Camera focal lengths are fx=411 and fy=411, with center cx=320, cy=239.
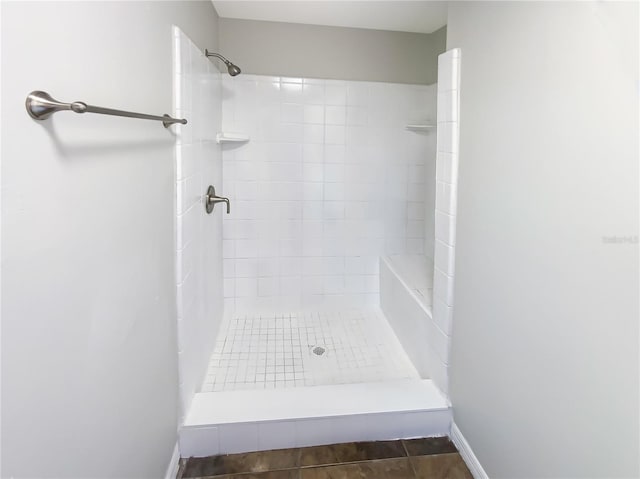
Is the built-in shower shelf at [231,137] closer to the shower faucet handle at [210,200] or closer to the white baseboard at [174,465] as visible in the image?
the shower faucet handle at [210,200]

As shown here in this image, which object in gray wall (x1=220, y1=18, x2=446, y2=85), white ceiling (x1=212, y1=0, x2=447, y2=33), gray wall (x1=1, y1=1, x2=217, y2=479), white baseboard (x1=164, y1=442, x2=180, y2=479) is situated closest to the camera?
gray wall (x1=1, y1=1, x2=217, y2=479)

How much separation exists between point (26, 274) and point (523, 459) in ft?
4.49

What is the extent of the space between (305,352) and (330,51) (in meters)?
1.85

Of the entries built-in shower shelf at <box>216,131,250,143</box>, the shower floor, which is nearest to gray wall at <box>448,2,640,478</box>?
the shower floor

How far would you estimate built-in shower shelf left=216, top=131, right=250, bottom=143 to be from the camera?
238cm

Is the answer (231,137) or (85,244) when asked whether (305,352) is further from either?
(85,244)

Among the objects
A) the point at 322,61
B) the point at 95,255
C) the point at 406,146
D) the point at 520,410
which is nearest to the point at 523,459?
the point at 520,410

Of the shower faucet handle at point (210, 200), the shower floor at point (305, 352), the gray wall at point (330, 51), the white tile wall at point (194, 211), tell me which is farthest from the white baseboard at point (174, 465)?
the gray wall at point (330, 51)

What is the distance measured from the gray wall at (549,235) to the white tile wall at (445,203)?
0.05 m

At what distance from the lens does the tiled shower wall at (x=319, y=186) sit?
8.51ft

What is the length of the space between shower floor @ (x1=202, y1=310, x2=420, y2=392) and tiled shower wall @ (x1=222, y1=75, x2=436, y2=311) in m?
0.17

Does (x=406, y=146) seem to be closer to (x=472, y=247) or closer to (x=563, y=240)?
(x=472, y=247)

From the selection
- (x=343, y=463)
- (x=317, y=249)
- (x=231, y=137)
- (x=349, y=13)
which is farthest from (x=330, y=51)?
(x=343, y=463)

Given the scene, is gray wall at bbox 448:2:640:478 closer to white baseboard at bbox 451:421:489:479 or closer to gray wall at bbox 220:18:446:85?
white baseboard at bbox 451:421:489:479
